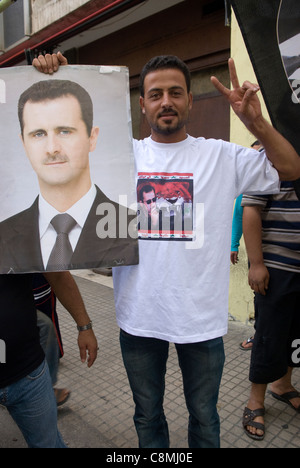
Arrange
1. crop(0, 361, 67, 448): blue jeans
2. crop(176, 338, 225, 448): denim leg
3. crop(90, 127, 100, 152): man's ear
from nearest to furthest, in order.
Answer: crop(0, 361, 67, 448): blue jeans
crop(90, 127, 100, 152): man's ear
crop(176, 338, 225, 448): denim leg

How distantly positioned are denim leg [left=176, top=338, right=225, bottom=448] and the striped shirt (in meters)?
0.90

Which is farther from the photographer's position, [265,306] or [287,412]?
[287,412]

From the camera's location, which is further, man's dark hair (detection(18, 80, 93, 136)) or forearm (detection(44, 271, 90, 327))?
forearm (detection(44, 271, 90, 327))

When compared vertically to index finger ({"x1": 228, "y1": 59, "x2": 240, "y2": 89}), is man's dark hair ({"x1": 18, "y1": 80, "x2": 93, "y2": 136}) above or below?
below

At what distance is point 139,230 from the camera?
5.02 feet

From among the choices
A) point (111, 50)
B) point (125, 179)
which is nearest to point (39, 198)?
point (125, 179)

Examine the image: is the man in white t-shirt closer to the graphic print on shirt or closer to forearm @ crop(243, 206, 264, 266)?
the graphic print on shirt

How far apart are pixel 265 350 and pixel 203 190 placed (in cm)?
130

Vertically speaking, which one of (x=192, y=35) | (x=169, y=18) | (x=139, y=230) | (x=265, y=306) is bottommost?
(x=265, y=306)

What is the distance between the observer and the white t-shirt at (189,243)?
4.84 feet

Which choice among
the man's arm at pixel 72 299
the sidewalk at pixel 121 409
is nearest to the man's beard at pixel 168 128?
the man's arm at pixel 72 299

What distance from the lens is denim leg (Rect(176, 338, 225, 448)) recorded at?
1529 millimetres

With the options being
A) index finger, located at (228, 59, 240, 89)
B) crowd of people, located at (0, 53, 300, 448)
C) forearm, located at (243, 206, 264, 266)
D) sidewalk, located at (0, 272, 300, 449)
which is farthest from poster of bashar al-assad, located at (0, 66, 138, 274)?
sidewalk, located at (0, 272, 300, 449)
